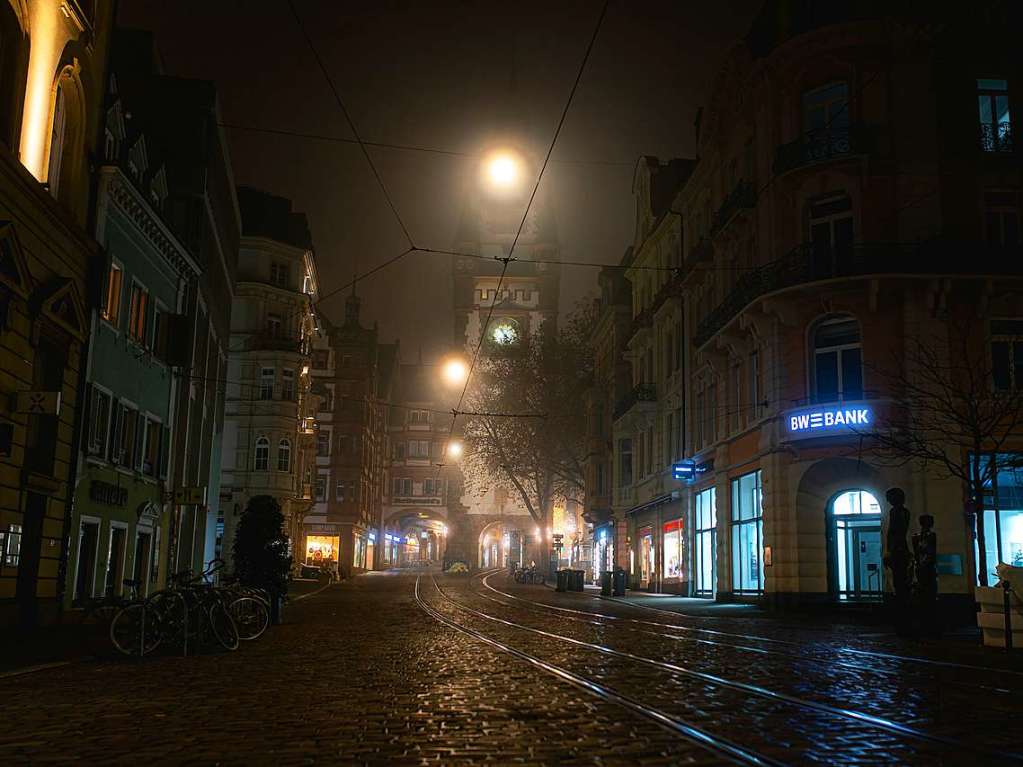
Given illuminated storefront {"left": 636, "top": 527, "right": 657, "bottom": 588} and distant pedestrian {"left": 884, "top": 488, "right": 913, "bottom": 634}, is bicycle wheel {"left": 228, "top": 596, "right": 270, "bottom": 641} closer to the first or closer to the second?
distant pedestrian {"left": 884, "top": 488, "right": 913, "bottom": 634}

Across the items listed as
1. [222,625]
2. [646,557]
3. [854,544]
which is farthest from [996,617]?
[646,557]

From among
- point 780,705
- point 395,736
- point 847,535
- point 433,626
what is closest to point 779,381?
point 847,535

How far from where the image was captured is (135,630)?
13.8m

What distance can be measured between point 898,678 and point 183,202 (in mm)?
25251

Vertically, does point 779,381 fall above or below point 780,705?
above

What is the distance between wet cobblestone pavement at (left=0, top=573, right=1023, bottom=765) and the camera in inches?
264

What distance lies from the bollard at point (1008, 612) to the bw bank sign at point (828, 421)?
10.2 meters

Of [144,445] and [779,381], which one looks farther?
[779,381]

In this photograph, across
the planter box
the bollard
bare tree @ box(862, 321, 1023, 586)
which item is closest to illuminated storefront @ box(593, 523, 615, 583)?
bare tree @ box(862, 321, 1023, 586)

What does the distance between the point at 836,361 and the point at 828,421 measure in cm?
192

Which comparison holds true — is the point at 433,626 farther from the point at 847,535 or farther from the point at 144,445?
the point at 847,535

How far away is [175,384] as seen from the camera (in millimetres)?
29109

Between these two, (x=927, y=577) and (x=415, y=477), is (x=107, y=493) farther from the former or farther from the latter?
(x=415, y=477)

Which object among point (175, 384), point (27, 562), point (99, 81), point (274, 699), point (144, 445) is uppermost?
point (99, 81)
